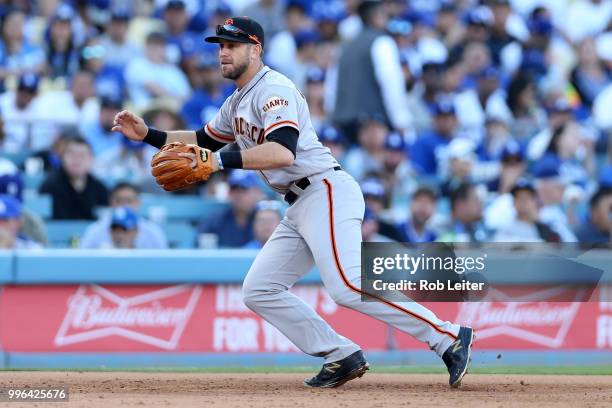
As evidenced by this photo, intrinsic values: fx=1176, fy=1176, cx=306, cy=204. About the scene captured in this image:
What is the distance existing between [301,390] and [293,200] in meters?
1.02

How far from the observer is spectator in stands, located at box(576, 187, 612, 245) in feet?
33.6

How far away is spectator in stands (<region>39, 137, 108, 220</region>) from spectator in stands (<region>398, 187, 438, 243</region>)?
2.72 metres

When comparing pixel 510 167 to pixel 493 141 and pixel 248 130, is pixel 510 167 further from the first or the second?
pixel 248 130

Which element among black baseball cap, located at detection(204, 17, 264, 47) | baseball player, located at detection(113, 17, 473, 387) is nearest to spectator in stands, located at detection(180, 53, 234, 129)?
baseball player, located at detection(113, 17, 473, 387)

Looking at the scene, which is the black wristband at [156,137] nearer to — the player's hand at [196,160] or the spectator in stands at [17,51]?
the player's hand at [196,160]

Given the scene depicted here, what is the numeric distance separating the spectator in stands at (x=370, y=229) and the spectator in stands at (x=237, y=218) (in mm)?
1041

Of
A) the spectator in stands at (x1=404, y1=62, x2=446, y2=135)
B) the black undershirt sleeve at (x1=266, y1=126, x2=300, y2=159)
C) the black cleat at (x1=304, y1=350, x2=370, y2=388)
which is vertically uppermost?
the spectator in stands at (x1=404, y1=62, x2=446, y2=135)

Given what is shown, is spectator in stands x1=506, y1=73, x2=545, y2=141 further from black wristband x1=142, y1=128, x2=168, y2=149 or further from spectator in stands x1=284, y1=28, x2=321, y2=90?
black wristband x1=142, y1=128, x2=168, y2=149

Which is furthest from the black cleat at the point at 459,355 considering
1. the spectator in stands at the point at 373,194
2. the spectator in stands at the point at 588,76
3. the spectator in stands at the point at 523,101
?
the spectator in stands at the point at 588,76

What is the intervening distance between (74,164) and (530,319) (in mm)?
4032

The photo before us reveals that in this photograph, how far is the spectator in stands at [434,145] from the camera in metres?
12.0

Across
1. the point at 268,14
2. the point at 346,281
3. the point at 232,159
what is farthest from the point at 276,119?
the point at 268,14

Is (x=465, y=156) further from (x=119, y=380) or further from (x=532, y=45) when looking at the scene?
(x=119, y=380)

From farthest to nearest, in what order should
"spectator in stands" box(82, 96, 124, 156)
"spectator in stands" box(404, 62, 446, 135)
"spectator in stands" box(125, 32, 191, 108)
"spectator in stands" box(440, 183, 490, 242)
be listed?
Result: 1. "spectator in stands" box(404, 62, 446, 135)
2. "spectator in stands" box(125, 32, 191, 108)
3. "spectator in stands" box(82, 96, 124, 156)
4. "spectator in stands" box(440, 183, 490, 242)
